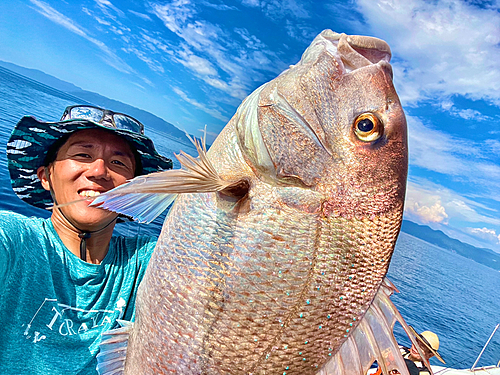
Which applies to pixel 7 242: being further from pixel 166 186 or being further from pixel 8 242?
pixel 166 186

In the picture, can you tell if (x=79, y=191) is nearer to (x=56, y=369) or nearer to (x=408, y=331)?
(x=56, y=369)

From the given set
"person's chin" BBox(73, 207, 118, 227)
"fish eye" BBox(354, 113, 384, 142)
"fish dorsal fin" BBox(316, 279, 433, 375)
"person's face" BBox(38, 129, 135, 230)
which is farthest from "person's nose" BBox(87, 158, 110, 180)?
"fish dorsal fin" BBox(316, 279, 433, 375)

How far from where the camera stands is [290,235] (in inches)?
65.1

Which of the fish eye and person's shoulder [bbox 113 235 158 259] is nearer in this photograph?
the fish eye

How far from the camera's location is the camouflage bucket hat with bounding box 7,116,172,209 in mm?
2455

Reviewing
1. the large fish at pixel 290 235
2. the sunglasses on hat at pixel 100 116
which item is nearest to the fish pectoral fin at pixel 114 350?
the large fish at pixel 290 235

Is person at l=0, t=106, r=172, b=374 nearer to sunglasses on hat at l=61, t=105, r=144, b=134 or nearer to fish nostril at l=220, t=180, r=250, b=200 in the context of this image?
Answer: sunglasses on hat at l=61, t=105, r=144, b=134

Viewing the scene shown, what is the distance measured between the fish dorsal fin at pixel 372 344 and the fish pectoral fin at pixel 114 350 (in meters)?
1.25

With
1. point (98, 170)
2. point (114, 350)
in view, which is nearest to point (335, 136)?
point (98, 170)

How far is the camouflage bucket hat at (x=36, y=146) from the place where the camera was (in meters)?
2.46

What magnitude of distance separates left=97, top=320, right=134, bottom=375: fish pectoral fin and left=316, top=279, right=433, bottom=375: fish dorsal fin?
49.2 inches

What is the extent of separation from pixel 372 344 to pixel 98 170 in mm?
2244

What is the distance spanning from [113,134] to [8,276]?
1276 millimetres

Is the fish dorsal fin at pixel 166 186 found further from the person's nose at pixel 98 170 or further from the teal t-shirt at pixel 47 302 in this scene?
the teal t-shirt at pixel 47 302
